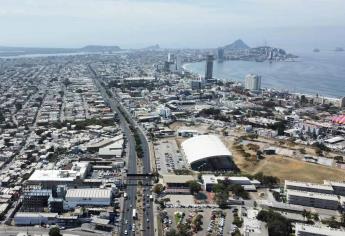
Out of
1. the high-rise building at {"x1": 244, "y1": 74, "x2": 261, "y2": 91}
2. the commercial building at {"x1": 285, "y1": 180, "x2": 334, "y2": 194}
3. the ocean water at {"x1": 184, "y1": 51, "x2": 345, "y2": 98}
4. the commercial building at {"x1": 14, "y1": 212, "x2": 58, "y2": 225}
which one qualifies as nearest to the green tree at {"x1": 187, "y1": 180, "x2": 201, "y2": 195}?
the commercial building at {"x1": 285, "y1": 180, "x2": 334, "y2": 194}

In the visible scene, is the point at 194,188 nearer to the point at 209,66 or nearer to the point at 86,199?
the point at 86,199

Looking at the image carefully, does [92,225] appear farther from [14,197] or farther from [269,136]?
[269,136]

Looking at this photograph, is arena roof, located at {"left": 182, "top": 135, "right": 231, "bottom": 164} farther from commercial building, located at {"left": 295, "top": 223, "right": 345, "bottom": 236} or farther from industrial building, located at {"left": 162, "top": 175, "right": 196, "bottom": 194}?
commercial building, located at {"left": 295, "top": 223, "right": 345, "bottom": 236}

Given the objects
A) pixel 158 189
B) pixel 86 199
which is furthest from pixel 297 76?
pixel 86 199

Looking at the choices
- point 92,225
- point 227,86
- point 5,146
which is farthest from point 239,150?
point 227,86

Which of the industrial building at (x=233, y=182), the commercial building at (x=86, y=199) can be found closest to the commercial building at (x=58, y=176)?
the commercial building at (x=86, y=199)

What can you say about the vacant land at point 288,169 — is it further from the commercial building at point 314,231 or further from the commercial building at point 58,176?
the commercial building at point 58,176
